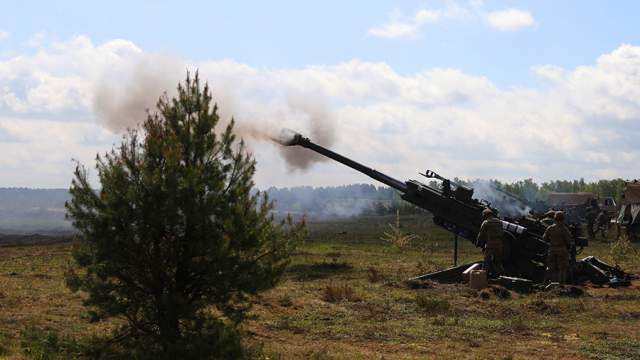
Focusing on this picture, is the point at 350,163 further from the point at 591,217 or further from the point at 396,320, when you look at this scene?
the point at 591,217

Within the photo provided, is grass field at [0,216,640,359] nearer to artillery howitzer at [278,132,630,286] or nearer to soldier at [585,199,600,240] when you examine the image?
artillery howitzer at [278,132,630,286]

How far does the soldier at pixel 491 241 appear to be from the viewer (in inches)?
695

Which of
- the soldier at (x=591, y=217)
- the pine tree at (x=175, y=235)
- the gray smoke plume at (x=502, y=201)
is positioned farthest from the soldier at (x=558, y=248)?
the soldier at (x=591, y=217)

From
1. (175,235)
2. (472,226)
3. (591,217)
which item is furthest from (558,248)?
(591,217)

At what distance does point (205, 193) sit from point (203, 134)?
0.67m

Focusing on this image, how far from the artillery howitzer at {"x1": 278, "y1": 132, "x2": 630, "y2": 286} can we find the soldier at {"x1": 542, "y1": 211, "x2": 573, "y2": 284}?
1.66 ft

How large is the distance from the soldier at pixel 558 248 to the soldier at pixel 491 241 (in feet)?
3.52

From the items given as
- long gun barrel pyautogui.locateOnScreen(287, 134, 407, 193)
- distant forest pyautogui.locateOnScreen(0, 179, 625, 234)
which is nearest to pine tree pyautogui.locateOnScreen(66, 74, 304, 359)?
long gun barrel pyautogui.locateOnScreen(287, 134, 407, 193)

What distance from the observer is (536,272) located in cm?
1809

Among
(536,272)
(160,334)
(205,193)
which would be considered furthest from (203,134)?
(536,272)

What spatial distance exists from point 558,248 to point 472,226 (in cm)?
228

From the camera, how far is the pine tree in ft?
26.6

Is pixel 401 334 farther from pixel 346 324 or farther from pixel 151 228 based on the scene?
pixel 151 228

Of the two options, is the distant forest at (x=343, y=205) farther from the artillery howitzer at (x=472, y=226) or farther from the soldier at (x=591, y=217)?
the artillery howitzer at (x=472, y=226)
